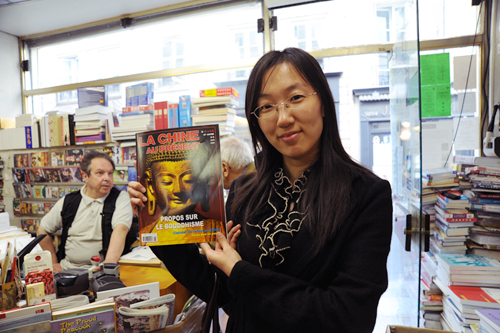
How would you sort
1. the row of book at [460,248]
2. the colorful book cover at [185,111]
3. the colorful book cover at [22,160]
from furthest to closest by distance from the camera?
the colorful book cover at [22,160]
the colorful book cover at [185,111]
the row of book at [460,248]

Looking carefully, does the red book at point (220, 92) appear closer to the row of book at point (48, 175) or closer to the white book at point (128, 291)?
the row of book at point (48, 175)

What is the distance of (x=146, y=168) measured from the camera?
975 millimetres

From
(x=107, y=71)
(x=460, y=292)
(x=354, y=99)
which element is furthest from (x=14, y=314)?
(x=354, y=99)

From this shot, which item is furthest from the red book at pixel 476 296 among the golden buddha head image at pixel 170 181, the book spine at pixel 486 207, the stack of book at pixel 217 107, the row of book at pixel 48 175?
the row of book at pixel 48 175

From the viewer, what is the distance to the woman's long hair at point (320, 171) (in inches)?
33.6

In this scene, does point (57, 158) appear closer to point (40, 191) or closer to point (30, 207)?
point (40, 191)

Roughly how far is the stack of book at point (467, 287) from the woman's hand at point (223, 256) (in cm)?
192

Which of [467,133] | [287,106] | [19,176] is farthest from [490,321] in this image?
[19,176]

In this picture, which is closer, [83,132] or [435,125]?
[435,125]

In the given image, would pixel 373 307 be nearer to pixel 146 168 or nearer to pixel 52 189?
pixel 146 168

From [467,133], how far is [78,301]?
3.40 m

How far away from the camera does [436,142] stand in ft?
9.82

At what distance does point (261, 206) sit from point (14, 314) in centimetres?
100

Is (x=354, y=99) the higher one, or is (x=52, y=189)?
(x=354, y=99)
